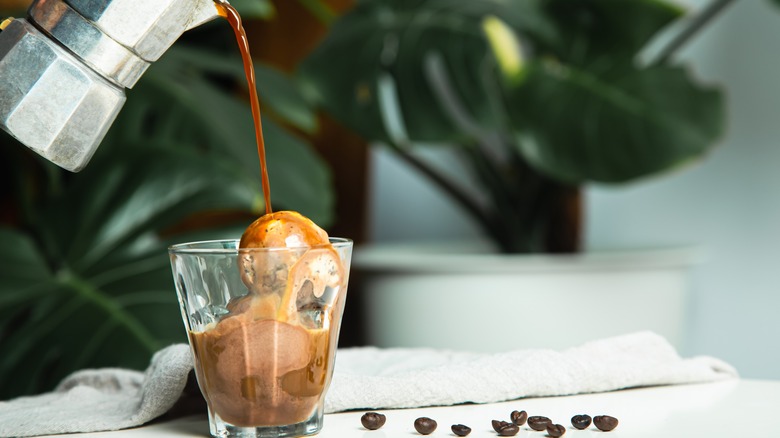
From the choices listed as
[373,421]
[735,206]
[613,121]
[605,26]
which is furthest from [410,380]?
[735,206]

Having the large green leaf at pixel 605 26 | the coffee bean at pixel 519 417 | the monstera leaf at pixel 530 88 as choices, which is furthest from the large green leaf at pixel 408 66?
the coffee bean at pixel 519 417

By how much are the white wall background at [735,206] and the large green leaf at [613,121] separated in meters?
0.33

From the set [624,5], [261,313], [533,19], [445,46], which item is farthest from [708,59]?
[261,313]

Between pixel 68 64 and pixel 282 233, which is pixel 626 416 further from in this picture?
pixel 68 64

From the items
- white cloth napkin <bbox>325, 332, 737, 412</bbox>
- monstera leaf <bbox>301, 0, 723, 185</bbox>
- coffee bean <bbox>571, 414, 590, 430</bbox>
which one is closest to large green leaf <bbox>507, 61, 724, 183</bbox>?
monstera leaf <bbox>301, 0, 723, 185</bbox>

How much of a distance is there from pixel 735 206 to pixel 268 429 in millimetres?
1419

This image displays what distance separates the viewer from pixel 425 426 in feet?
1.57

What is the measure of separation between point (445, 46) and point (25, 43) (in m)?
1.03

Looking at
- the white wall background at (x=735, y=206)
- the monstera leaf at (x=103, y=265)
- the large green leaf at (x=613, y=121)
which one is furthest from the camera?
the white wall background at (x=735, y=206)

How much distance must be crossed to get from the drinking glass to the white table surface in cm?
4

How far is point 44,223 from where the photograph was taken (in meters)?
1.14

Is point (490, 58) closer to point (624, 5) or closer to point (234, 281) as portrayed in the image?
point (624, 5)

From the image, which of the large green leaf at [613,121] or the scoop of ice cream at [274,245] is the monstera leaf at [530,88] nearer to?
the large green leaf at [613,121]

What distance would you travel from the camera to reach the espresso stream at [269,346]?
459mm
